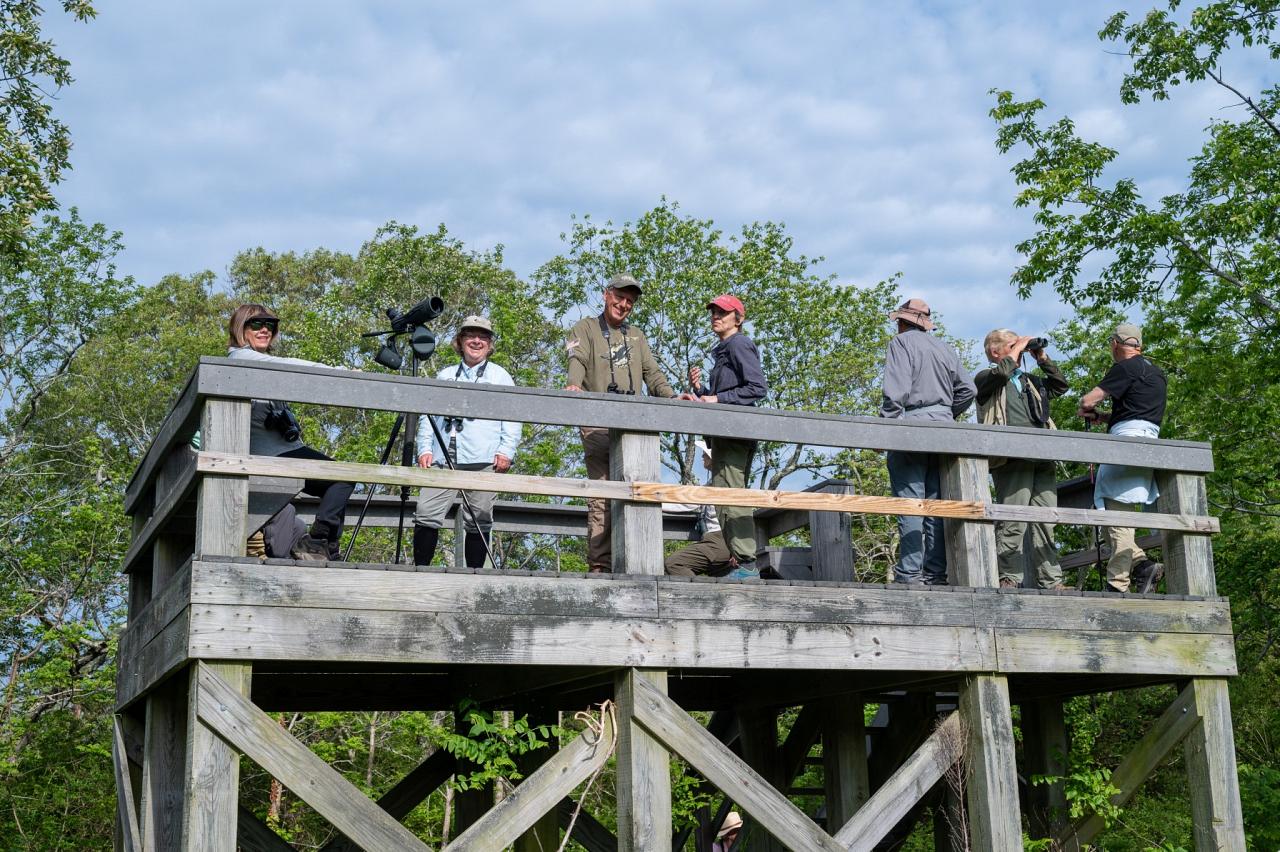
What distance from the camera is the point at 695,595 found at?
246 inches

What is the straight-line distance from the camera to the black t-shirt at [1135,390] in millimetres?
8125

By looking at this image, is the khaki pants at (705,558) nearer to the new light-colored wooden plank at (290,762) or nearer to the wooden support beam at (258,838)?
the new light-colored wooden plank at (290,762)

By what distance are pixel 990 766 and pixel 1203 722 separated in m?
1.45

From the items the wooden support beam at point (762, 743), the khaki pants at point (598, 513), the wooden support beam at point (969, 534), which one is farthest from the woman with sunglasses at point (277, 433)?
the wooden support beam at point (762, 743)

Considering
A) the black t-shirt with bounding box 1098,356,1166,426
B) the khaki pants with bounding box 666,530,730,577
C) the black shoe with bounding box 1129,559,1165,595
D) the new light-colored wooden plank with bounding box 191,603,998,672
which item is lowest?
the new light-colored wooden plank with bounding box 191,603,998,672

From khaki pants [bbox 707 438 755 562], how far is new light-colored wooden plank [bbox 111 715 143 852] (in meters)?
3.36

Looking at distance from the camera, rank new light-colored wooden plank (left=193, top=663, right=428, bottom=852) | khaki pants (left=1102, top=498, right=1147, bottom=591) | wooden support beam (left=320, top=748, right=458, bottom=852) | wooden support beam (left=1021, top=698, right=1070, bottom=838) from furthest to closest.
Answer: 1. wooden support beam (left=1021, top=698, right=1070, bottom=838)
2. wooden support beam (left=320, top=748, right=458, bottom=852)
3. khaki pants (left=1102, top=498, right=1147, bottom=591)
4. new light-colored wooden plank (left=193, top=663, right=428, bottom=852)

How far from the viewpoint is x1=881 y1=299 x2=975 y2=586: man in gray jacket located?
24.1 feet

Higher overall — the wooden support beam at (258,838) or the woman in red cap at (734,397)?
the woman in red cap at (734,397)

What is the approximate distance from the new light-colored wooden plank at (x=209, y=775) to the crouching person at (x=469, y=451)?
206 cm

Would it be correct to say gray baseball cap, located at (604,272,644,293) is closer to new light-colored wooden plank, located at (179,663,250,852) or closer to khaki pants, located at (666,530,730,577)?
khaki pants, located at (666,530,730,577)

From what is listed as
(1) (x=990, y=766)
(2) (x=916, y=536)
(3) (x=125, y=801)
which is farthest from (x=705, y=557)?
(3) (x=125, y=801)

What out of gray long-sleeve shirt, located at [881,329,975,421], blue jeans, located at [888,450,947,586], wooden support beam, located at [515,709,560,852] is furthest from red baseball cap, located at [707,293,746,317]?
wooden support beam, located at [515,709,560,852]

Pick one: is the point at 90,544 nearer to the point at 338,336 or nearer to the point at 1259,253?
the point at 338,336
